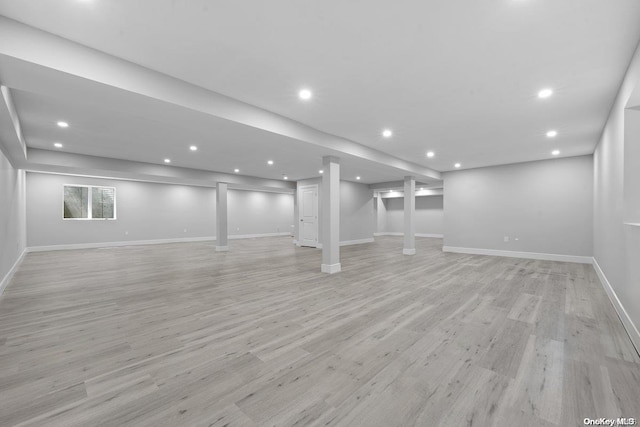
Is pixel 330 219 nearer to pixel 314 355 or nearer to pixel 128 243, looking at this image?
pixel 314 355

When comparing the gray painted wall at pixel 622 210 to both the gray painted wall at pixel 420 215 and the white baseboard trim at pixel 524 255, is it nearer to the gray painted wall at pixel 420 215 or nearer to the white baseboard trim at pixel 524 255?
the white baseboard trim at pixel 524 255

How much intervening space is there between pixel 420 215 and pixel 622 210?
470 inches

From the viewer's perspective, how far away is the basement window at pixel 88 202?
9.45 meters

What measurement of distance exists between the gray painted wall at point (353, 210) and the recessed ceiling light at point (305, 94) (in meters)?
7.02

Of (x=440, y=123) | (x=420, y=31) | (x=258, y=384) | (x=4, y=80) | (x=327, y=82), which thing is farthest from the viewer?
(x=440, y=123)

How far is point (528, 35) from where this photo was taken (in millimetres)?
2252

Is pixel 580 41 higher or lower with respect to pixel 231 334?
higher

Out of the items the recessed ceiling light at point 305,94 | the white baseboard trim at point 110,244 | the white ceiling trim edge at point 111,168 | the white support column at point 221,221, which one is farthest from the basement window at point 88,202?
the recessed ceiling light at point 305,94

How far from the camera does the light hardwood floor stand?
1.64m

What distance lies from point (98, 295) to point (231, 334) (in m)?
2.82

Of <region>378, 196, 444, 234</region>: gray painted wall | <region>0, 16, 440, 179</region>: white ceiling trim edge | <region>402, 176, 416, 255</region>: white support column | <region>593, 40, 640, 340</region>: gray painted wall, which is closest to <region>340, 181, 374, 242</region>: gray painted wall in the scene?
<region>402, 176, 416, 255</region>: white support column

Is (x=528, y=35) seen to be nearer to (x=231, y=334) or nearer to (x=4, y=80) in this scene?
(x=231, y=334)

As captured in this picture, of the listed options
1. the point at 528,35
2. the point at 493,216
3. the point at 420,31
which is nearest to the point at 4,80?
the point at 420,31

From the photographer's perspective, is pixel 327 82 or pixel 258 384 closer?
pixel 258 384
